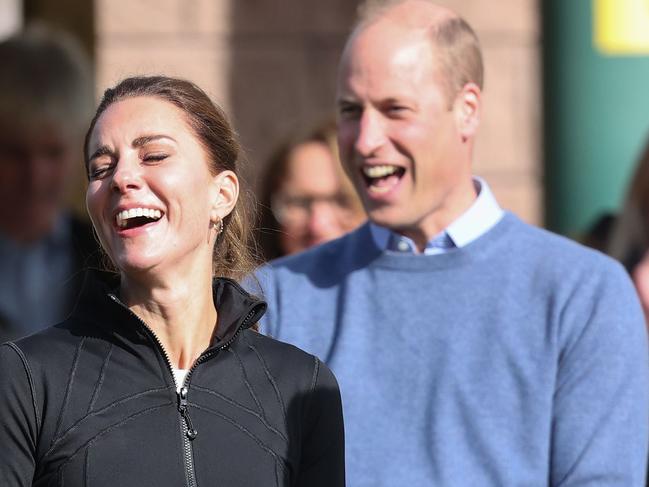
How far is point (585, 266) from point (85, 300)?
1.31 m

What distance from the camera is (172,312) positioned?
2.59 metres

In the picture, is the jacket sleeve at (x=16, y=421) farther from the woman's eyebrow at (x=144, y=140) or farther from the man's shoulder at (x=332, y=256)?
the man's shoulder at (x=332, y=256)

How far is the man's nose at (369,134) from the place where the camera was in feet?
11.6

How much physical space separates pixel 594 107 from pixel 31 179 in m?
2.36

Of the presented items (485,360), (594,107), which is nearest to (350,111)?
(485,360)

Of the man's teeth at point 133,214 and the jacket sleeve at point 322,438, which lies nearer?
the man's teeth at point 133,214

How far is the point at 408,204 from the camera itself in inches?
140

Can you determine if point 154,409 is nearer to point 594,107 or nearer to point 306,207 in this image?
point 306,207

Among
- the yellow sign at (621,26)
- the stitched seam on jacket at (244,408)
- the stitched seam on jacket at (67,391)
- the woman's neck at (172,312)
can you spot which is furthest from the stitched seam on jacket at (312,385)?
the yellow sign at (621,26)

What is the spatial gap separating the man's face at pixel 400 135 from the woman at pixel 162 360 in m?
0.83

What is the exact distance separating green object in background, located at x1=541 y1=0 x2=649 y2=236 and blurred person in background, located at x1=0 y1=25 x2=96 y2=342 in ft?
6.90

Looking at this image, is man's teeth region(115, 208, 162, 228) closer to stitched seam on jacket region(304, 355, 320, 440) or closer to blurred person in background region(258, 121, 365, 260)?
stitched seam on jacket region(304, 355, 320, 440)

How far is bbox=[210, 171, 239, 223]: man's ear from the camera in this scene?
2697 mm

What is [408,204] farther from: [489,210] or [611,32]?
[611,32]
